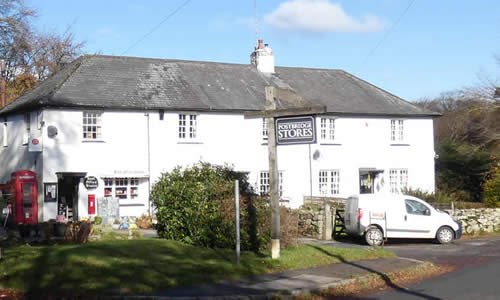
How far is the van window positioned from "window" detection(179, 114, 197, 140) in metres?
13.3

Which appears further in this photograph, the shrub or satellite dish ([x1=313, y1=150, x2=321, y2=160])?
satellite dish ([x1=313, y1=150, x2=321, y2=160])

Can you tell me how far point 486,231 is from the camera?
27.7 meters

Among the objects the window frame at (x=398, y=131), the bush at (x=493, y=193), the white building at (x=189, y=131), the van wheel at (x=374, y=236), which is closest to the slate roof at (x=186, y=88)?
the white building at (x=189, y=131)

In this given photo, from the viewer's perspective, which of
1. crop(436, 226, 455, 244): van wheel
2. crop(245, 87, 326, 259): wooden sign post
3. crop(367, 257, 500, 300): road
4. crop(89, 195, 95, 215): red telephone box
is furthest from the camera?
crop(89, 195, 95, 215): red telephone box

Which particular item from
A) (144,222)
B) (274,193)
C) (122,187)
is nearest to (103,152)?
(122,187)

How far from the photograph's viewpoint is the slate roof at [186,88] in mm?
30766

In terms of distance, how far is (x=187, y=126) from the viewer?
32.6 metres

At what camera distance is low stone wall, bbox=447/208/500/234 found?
27031 mm

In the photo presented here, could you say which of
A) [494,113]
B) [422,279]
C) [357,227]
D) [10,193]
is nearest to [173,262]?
[422,279]

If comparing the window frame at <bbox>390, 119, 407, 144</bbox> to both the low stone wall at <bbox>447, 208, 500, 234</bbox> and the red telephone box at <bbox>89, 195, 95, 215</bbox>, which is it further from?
the red telephone box at <bbox>89, 195, 95, 215</bbox>

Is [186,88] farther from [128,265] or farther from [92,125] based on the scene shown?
[128,265]

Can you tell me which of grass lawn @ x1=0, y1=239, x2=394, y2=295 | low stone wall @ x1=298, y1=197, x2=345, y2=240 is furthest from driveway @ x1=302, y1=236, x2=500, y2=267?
grass lawn @ x1=0, y1=239, x2=394, y2=295

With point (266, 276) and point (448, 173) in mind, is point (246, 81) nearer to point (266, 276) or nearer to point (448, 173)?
point (448, 173)

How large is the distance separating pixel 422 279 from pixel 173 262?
5.80m
